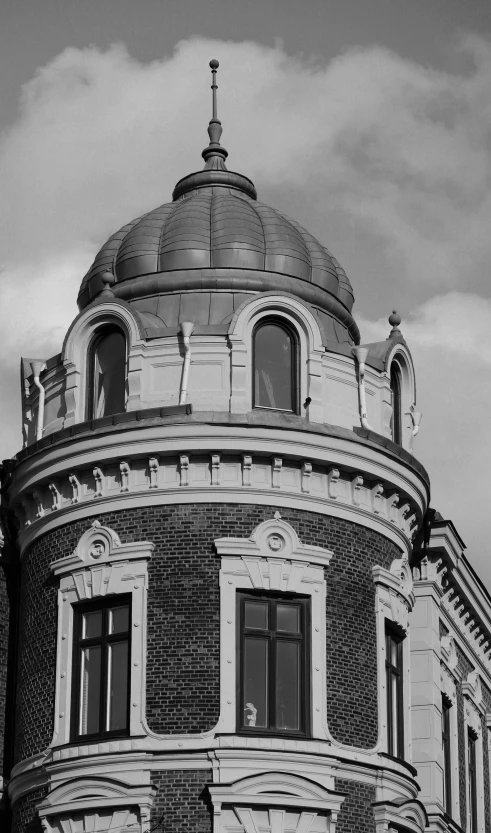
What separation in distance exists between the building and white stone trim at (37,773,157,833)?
0.04 metres

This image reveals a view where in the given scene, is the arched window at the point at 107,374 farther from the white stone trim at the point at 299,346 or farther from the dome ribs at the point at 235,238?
the dome ribs at the point at 235,238

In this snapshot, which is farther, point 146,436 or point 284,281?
Result: point 284,281

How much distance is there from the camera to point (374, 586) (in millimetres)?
32188

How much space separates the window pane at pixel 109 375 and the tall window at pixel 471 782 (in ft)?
42.9

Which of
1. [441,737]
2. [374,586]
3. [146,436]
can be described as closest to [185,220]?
[146,436]

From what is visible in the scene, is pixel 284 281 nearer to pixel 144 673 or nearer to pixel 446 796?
pixel 144 673

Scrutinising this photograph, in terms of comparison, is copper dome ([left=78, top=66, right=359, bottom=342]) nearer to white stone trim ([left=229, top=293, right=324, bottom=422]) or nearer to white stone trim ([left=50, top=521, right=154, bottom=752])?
white stone trim ([left=229, top=293, right=324, bottom=422])

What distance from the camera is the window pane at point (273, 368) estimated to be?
32.4 metres

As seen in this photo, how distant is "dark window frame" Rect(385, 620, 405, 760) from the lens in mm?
32188

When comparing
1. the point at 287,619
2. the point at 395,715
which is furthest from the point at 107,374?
the point at 395,715

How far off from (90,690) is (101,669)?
426mm

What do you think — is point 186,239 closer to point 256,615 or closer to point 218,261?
point 218,261

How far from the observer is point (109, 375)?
3294 centimetres

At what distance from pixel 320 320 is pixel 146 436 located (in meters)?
4.89
